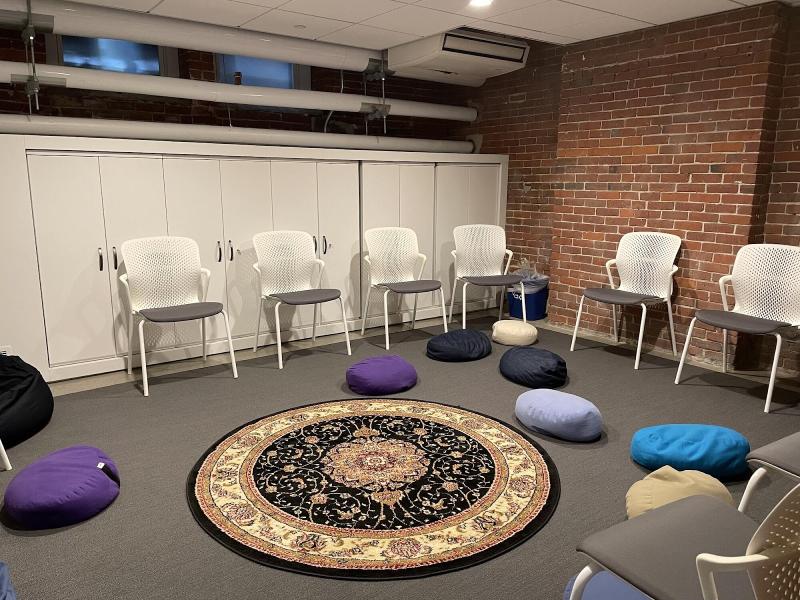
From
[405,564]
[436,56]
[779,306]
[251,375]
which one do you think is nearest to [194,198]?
[251,375]

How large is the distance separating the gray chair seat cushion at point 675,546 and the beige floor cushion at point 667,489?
678 millimetres

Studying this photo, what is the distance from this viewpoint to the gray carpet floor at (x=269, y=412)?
2.18 m

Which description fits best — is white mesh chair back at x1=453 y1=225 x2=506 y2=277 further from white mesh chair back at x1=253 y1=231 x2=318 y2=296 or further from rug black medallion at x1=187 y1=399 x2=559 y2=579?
rug black medallion at x1=187 y1=399 x2=559 y2=579

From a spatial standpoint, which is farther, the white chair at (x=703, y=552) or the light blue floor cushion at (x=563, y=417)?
the light blue floor cushion at (x=563, y=417)

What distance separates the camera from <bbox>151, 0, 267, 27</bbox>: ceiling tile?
4078 mm

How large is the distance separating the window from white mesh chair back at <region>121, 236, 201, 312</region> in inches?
65.5

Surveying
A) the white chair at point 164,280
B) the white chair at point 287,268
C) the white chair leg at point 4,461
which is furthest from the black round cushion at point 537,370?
the white chair leg at point 4,461

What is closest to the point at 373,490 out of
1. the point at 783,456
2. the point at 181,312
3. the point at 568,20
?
the point at 783,456

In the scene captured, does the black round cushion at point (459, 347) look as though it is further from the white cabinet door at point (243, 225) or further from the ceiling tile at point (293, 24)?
the ceiling tile at point (293, 24)

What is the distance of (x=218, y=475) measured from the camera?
9.64ft

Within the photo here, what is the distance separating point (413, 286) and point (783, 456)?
11.4ft

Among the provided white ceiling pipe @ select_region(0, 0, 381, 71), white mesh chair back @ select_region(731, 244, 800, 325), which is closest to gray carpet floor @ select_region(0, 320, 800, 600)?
white mesh chair back @ select_region(731, 244, 800, 325)

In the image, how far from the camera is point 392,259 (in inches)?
217

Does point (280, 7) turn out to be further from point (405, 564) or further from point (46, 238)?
point (405, 564)
